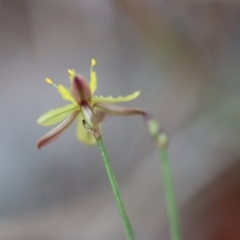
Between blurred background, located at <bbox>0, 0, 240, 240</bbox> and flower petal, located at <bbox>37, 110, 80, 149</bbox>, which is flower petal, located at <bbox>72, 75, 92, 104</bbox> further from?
blurred background, located at <bbox>0, 0, 240, 240</bbox>

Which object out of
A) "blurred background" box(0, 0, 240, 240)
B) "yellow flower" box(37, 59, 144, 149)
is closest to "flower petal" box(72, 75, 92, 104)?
"yellow flower" box(37, 59, 144, 149)

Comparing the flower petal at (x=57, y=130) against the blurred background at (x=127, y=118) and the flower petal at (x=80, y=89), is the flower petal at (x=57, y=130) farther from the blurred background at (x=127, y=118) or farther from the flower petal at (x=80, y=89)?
the blurred background at (x=127, y=118)

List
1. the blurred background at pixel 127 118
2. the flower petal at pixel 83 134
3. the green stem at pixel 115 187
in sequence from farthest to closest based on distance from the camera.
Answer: the blurred background at pixel 127 118 → the flower petal at pixel 83 134 → the green stem at pixel 115 187

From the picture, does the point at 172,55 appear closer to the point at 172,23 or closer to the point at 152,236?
the point at 172,23

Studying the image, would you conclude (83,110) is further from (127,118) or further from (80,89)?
(127,118)

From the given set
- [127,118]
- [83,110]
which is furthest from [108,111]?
[127,118]

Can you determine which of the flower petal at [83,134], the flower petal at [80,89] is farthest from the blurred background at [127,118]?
the flower petal at [80,89]
